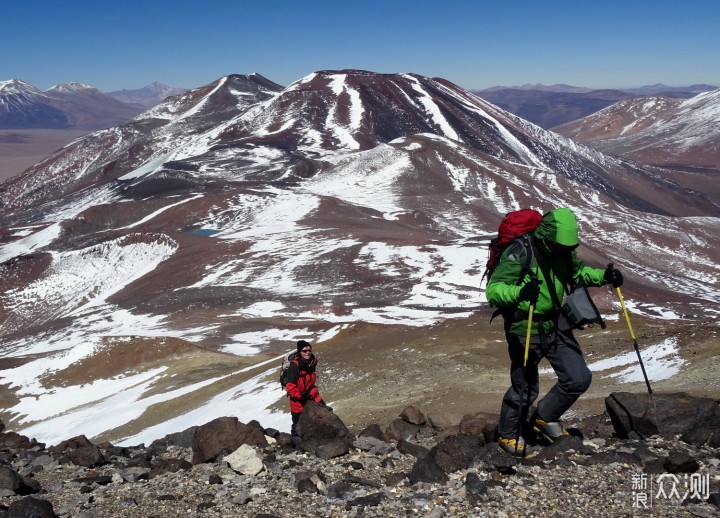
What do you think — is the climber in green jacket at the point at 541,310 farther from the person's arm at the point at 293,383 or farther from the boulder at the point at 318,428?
the person's arm at the point at 293,383

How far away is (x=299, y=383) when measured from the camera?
10016 millimetres

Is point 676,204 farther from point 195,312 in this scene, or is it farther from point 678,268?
point 195,312

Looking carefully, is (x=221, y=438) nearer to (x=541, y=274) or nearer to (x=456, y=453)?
(x=456, y=453)

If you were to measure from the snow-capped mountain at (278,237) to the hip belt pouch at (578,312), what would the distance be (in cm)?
1029

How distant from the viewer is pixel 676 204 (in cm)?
10256

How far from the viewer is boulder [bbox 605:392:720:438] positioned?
6.84m

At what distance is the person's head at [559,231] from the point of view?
6.00 m

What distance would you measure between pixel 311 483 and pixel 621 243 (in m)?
60.5

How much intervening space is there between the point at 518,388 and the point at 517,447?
535 millimetres

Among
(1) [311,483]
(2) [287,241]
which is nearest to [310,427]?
(1) [311,483]

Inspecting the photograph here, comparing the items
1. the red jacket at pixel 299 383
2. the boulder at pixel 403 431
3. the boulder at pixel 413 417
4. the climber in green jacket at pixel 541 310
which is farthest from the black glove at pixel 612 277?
the red jacket at pixel 299 383

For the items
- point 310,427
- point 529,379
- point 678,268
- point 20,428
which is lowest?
point 678,268

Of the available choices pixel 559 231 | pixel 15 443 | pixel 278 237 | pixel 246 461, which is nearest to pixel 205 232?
pixel 278 237

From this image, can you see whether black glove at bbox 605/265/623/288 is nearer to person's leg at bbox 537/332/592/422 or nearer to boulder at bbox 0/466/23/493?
person's leg at bbox 537/332/592/422
